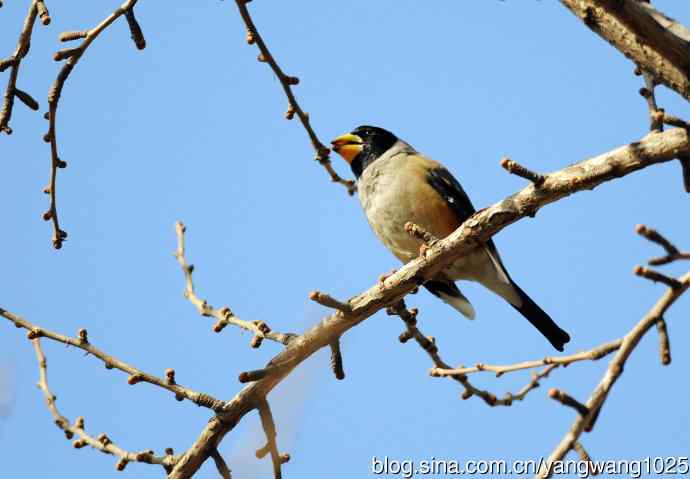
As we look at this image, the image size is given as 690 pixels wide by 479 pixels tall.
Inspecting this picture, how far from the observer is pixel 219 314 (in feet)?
13.1

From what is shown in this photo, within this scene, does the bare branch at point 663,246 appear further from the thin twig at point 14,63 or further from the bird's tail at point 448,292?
the bird's tail at point 448,292

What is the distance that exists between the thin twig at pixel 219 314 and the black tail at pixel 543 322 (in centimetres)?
244

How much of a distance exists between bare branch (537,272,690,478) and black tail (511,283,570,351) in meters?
3.45

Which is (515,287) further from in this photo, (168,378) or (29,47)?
(29,47)

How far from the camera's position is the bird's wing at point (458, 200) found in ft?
18.5

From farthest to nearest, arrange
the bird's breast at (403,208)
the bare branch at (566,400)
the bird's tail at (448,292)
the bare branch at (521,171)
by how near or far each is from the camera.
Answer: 1. the bird's tail at (448,292)
2. the bird's breast at (403,208)
3. the bare branch at (521,171)
4. the bare branch at (566,400)

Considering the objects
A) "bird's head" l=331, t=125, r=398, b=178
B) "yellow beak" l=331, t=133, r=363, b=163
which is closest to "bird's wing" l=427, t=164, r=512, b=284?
"bird's head" l=331, t=125, r=398, b=178

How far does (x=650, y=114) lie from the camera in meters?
3.22

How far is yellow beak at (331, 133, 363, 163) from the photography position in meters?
7.01

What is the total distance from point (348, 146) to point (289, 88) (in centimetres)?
314

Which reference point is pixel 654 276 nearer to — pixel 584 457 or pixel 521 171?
pixel 584 457

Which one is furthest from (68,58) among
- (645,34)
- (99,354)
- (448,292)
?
(448,292)

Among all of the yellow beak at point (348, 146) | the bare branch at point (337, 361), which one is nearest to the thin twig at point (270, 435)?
the bare branch at point (337, 361)

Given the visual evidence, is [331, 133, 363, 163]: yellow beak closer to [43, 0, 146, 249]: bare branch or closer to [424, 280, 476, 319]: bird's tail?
[424, 280, 476, 319]: bird's tail
